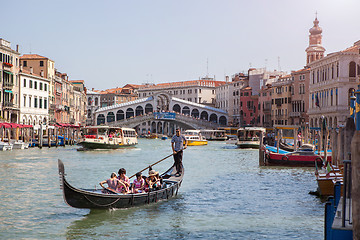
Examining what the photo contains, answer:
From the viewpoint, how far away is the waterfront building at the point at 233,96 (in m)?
72.9

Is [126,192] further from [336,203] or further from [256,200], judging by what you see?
[336,203]

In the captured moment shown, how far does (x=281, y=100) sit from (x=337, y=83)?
1938cm

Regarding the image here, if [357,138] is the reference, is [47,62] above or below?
above

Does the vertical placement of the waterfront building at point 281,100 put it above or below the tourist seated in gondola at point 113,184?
above

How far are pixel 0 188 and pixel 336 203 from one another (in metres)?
9.13

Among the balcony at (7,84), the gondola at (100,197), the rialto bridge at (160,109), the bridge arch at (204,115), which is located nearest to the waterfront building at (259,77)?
the rialto bridge at (160,109)

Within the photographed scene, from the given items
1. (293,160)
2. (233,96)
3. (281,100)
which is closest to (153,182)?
(293,160)

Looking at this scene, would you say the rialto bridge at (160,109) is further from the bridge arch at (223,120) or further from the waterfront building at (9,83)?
the waterfront building at (9,83)

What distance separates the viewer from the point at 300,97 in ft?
169

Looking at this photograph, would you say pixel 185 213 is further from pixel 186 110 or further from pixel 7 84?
pixel 186 110

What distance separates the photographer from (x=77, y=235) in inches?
337

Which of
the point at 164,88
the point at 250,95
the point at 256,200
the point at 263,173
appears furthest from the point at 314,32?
the point at 256,200

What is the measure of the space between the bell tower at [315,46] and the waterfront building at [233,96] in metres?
11.7

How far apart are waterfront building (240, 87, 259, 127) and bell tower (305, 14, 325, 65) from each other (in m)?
8.71
